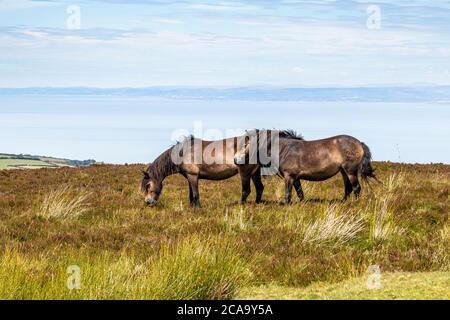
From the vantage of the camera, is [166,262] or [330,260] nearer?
[166,262]

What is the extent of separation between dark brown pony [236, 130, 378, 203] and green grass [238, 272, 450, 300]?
7.85m

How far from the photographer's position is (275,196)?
21.4 m

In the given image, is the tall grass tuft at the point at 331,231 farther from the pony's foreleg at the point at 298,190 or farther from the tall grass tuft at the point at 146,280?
the pony's foreleg at the point at 298,190

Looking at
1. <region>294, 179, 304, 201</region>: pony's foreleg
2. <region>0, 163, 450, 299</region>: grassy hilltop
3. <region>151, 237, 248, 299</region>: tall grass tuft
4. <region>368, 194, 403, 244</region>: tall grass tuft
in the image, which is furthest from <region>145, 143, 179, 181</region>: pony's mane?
<region>151, 237, 248, 299</region>: tall grass tuft

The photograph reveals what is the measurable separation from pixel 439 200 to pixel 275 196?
4.91 m

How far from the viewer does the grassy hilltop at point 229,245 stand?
29.5ft

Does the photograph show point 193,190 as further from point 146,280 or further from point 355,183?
point 146,280

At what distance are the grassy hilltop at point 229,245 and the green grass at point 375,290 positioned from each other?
0.06ft

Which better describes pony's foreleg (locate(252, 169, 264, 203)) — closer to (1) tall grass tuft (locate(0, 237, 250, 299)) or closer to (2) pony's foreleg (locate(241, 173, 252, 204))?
(2) pony's foreleg (locate(241, 173, 252, 204))

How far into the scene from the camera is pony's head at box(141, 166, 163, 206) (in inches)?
765

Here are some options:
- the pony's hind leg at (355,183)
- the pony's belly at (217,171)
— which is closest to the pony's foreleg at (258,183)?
the pony's belly at (217,171)

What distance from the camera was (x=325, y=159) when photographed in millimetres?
18344
